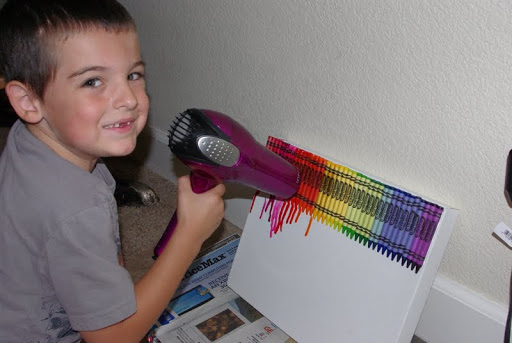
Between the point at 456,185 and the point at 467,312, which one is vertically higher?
the point at 456,185

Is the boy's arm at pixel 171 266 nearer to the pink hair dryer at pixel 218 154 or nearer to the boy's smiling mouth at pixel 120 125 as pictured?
the pink hair dryer at pixel 218 154

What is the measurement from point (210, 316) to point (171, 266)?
0.84ft

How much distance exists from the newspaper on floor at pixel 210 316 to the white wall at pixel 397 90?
1.09 ft

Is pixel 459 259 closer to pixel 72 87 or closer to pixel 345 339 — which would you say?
pixel 345 339

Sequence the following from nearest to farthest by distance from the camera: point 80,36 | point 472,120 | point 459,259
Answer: point 80,36, point 472,120, point 459,259

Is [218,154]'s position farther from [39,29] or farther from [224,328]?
[224,328]

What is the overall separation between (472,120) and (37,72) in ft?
2.05

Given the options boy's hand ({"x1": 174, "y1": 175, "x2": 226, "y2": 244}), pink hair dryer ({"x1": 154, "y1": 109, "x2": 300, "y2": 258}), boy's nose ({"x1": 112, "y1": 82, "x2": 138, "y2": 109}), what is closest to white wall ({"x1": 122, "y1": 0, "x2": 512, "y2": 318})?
pink hair dryer ({"x1": 154, "y1": 109, "x2": 300, "y2": 258})

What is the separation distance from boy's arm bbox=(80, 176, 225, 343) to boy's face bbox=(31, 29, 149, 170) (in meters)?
0.15

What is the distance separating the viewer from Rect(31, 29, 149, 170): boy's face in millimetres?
608

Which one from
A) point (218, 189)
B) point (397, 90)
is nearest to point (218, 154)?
point (218, 189)

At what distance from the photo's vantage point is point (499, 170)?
2.32 feet

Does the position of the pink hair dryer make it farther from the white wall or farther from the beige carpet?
the beige carpet

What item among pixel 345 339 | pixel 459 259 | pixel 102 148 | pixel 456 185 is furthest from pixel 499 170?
pixel 102 148
